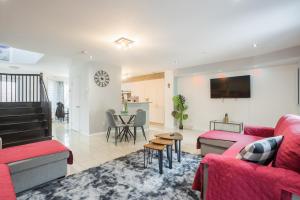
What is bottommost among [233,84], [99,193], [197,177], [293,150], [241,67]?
[99,193]

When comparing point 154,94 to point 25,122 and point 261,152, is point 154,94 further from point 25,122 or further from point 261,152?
point 261,152

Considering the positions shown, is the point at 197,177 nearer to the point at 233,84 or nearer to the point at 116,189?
the point at 116,189

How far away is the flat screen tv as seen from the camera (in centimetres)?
485

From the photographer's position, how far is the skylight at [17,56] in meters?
4.97

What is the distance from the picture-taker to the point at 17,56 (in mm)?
5430

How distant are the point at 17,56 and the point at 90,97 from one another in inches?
115

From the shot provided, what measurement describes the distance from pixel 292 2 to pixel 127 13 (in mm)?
2175

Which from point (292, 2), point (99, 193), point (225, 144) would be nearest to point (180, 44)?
point (292, 2)

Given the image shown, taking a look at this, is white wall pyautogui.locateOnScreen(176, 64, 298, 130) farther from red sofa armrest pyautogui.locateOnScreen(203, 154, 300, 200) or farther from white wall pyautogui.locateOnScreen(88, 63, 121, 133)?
red sofa armrest pyautogui.locateOnScreen(203, 154, 300, 200)

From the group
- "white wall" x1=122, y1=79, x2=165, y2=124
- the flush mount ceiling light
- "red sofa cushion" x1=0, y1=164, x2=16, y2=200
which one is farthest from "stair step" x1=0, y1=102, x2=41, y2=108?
"white wall" x1=122, y1=79, x2=165, y2=124

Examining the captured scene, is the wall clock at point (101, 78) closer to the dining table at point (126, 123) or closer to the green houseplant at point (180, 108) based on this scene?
the dining table at point (126, 123)

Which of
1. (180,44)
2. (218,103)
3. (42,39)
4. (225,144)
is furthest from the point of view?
(218,103)

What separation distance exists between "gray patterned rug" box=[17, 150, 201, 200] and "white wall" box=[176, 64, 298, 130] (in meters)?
3.14

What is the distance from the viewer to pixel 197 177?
1730 millimetres
